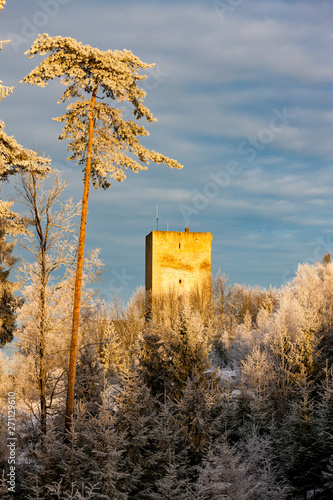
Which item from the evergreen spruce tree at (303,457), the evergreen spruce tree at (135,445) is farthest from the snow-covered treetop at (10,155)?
the evergreen spruce tree at (303,457)

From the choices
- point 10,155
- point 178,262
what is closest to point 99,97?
point 10,155

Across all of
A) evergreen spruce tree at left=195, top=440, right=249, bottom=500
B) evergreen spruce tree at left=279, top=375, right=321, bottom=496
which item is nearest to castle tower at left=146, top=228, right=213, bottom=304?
evergreen spruce tree at left=279, top=375, right=321, bottom=496

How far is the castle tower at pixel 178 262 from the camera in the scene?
46.7 metres

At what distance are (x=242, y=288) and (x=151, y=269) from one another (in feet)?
42.9

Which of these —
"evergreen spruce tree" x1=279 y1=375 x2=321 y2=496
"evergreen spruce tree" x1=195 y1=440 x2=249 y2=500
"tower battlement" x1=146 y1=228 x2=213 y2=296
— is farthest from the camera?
"tower battlement" x1=146 y1=228 x2=213 y2=296

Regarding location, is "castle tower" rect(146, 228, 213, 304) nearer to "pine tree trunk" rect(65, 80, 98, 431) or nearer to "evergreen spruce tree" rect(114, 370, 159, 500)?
"pine tree trunk" rect(65, 80, 98, 431)

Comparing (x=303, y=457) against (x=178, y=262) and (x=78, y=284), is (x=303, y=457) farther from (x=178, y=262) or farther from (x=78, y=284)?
(x=178, y=262)

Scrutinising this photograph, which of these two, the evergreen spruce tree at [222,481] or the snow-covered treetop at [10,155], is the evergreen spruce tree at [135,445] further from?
the snow-covered treetop at [10,155]

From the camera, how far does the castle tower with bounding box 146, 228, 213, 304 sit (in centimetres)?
4672

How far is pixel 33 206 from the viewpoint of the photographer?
55.4ft

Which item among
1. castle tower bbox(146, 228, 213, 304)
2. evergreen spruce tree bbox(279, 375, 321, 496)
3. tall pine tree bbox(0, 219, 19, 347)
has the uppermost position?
castle tower bbox(146, 228, 213, 304)

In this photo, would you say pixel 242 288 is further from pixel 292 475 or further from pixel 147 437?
pixel 147 437

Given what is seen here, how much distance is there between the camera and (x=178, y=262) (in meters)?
47.5

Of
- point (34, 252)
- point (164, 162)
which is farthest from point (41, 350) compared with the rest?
point (164, 162)
